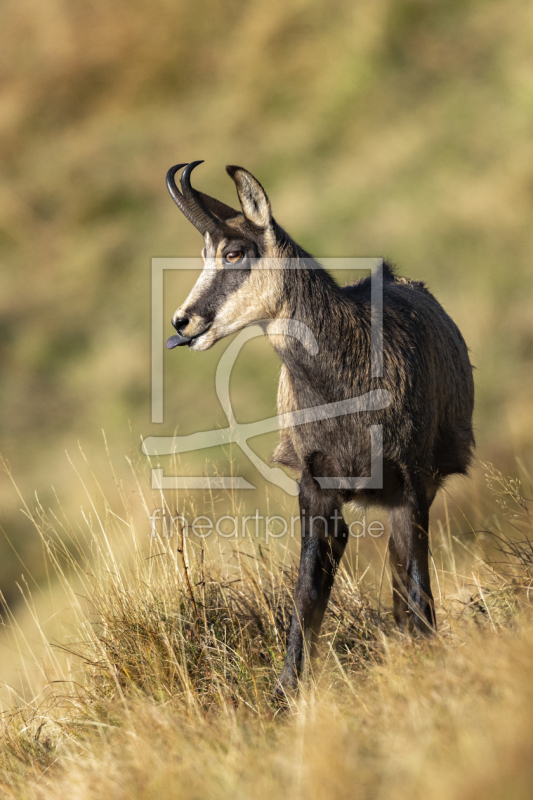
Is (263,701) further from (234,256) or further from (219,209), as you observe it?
(219,209)

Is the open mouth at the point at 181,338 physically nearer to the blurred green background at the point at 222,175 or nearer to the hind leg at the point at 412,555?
the hind leg at the point at 412,555

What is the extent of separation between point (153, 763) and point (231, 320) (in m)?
2.27

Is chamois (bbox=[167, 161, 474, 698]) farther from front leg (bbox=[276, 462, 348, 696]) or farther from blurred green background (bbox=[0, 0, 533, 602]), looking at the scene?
blurred green background (bbox=[0, 0, 533, 602])

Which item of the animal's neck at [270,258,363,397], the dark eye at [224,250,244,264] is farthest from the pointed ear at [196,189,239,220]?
the animal's neck at [270,258,363,397]

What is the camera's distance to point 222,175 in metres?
23.9

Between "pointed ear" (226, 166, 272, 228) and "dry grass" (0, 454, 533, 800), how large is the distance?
185cm

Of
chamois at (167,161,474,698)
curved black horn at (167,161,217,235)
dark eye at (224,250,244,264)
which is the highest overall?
curved black horn at (167,161,217,235)

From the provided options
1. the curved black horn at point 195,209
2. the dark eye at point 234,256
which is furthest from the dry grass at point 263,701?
the curved black horn at point 195,209

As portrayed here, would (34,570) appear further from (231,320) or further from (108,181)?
(108,181)

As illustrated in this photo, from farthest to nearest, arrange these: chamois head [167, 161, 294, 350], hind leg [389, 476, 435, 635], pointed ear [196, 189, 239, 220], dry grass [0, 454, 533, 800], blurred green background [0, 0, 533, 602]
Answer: blurred green background [0, 0, 533, 602] < pointed ear [196, 189, 239, 220] < chamois head [167, 161, 294, 350] < hind leg [389, 476, 435, 635] < dry grass [0, 454, 533, 800]

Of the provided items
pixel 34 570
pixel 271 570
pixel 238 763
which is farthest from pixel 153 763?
pixel 34 570

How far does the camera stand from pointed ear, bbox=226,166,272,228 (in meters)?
4.35

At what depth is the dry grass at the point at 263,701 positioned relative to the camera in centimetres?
249

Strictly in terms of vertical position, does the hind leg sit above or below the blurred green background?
below
